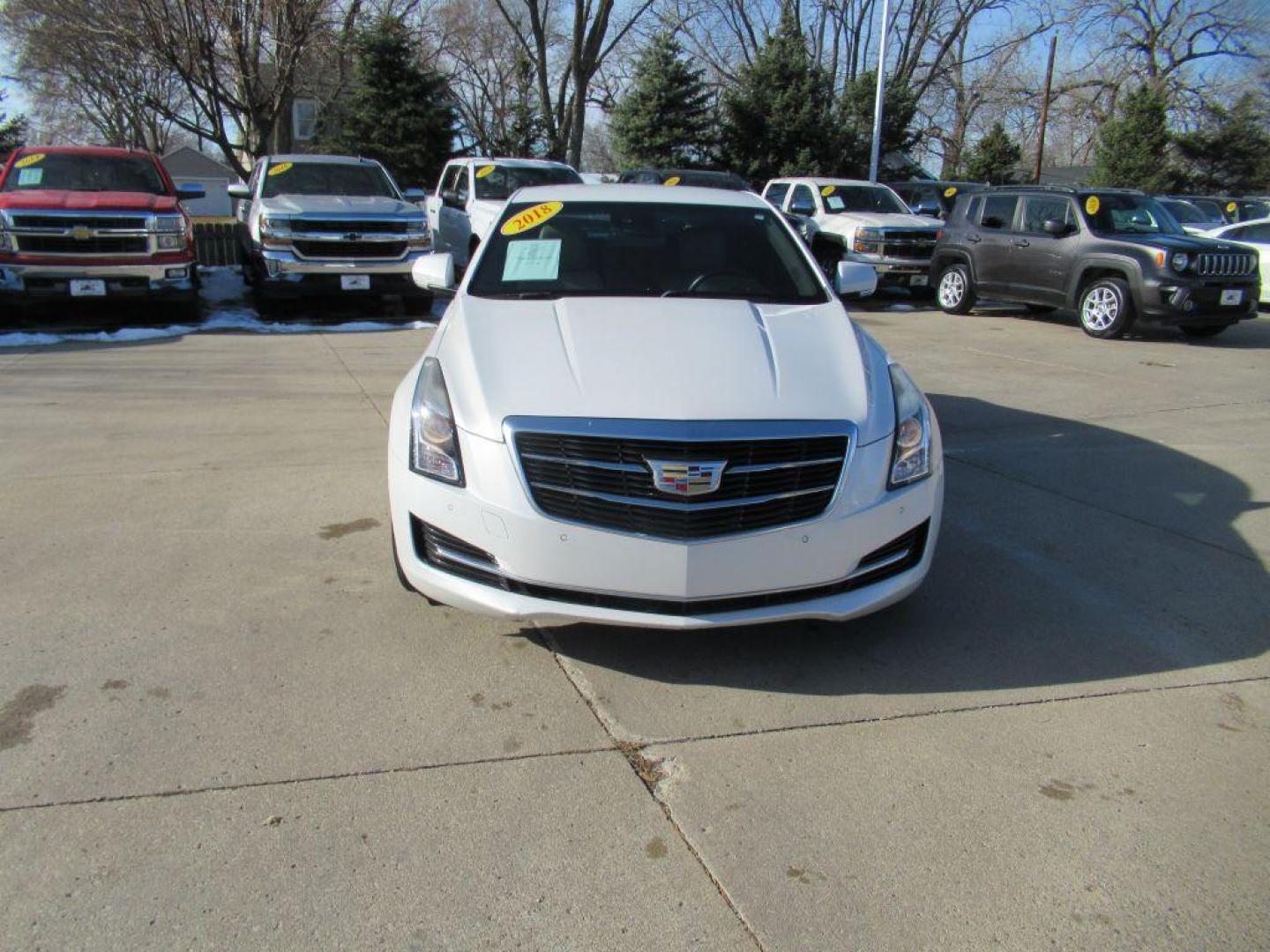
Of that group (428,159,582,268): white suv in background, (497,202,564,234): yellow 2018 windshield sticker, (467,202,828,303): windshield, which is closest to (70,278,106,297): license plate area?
(428,159,582,268): white suv in background

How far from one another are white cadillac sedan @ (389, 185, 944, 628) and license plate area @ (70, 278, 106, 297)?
29.1 ft

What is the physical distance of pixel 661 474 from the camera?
3207mm

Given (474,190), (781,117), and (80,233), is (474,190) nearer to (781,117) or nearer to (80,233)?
(80,233)

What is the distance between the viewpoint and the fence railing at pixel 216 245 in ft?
56.7

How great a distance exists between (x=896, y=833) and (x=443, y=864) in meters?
1.22

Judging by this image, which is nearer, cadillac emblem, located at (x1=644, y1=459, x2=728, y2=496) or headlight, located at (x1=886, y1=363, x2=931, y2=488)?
cadillac emblem, located at (x1=644, y1=459, x2=728, y2=496)

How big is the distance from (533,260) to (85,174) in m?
9.80

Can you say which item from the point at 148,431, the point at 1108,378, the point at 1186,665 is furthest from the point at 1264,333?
the point at 148,431

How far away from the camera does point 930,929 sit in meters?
2.35

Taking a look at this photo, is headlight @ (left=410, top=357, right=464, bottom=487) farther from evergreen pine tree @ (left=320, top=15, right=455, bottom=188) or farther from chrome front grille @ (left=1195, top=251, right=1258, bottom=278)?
evergreen pine tree @ (left=320, top=15, right=455, bottom=188)

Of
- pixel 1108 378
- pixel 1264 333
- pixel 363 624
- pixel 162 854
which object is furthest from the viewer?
pixel 1264 333

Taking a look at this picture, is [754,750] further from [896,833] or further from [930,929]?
[930,929]

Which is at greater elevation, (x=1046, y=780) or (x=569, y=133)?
(x=569, y=133)

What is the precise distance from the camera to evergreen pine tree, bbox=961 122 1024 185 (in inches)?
1382
